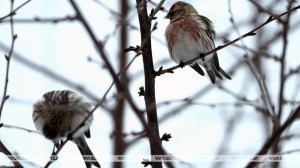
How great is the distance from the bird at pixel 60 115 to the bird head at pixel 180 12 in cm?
207

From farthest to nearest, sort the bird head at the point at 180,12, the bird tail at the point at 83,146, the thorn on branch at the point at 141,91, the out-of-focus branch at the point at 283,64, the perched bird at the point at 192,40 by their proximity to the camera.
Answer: the bird head at the point at 180,12
the perched bird at the point at 192,40
the out-of-focus branch at the point at 283,64
the bird tail at the point at 83,146
the thorn on branch at the point at 141,91

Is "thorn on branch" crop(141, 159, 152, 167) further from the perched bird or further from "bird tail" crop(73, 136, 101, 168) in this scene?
the perched bird

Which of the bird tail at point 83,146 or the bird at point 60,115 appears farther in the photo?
the bird tail at point 83,146

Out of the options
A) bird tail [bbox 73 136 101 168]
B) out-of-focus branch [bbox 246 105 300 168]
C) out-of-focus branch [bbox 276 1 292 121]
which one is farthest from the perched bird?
out-of-focus branch [bbox 246 105 300 168]

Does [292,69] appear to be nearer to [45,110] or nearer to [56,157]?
[45,110]

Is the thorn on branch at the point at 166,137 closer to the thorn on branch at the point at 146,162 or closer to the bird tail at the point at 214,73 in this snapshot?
the thorn on branch at the point at 146,162

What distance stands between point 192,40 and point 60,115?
2.16 meters

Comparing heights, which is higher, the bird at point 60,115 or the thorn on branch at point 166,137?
the bird at point 60,115

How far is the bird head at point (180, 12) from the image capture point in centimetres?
556

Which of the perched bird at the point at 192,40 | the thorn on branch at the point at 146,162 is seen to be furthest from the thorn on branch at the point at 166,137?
the perched bird at the point at 192,40

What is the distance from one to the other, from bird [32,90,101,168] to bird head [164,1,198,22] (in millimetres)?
2071

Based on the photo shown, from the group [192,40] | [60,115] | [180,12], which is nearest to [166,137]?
[60,115]

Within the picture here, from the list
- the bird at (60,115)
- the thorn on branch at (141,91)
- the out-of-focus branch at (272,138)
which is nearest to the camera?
the out-of-focus branch at (272,138)

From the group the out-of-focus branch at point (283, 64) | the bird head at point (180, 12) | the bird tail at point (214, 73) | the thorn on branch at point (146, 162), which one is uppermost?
the bird head at point (180, 12)
